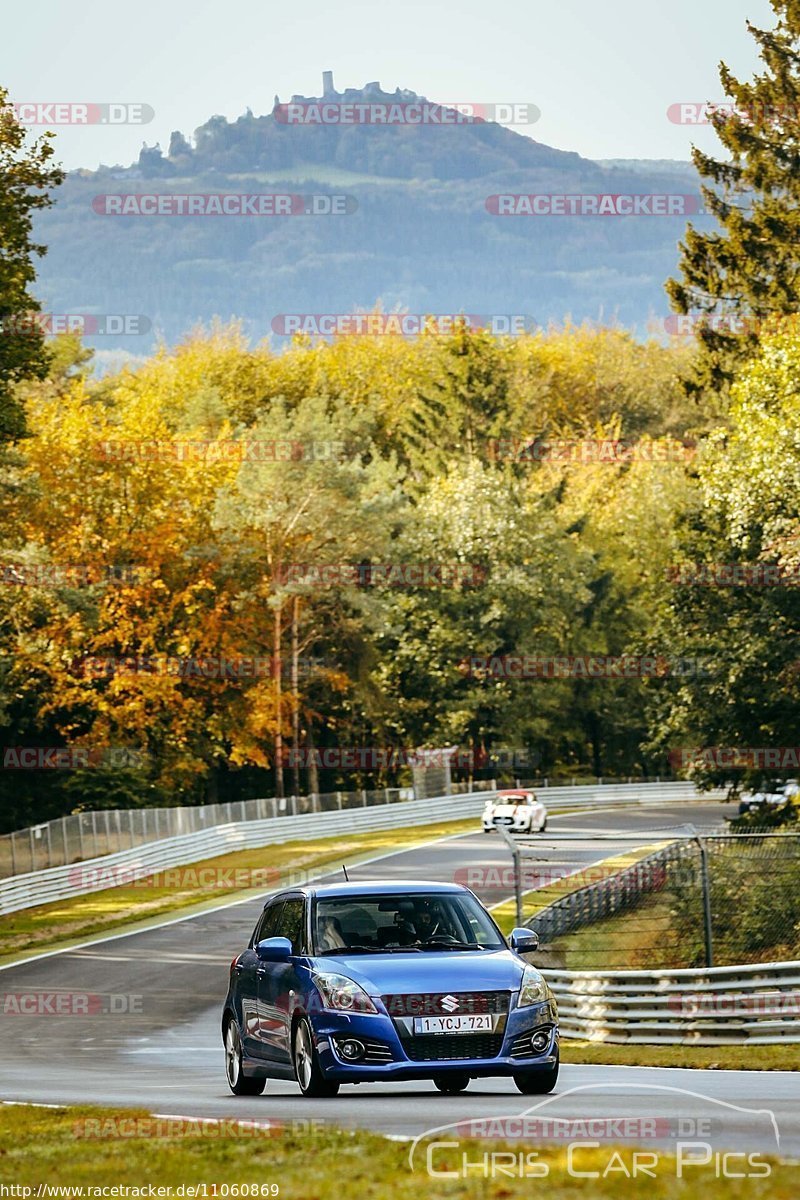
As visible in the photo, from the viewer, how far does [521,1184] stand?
8.01 metres

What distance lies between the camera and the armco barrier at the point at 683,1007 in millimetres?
20188

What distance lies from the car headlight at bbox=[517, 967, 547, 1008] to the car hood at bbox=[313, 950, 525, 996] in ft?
0.16

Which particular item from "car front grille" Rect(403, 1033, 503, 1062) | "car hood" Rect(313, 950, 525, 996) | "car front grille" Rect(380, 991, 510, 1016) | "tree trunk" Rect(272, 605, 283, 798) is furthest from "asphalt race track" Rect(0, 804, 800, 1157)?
"tree trunk" Rect(272, 605, 283, 798)

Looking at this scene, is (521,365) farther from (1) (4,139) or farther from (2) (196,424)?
(1) (4,139)

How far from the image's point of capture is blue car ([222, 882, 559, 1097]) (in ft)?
42.9

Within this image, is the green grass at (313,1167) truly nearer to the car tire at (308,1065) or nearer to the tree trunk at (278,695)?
the car tire at (308,1065)

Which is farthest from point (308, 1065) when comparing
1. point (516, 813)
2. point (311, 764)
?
point (311, 764)

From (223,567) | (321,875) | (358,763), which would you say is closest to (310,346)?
(358,763)

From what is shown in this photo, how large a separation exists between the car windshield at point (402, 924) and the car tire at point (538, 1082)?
998 millimetres

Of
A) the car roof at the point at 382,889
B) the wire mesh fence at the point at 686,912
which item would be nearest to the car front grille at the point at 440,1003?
the car roof at the point at 382,889

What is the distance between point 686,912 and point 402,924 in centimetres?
1322

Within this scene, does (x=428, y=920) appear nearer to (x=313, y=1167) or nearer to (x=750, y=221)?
(x=313, y=1167)

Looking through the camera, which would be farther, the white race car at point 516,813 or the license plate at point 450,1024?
the white race car at point 516,813

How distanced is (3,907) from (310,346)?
7019 centimetres
